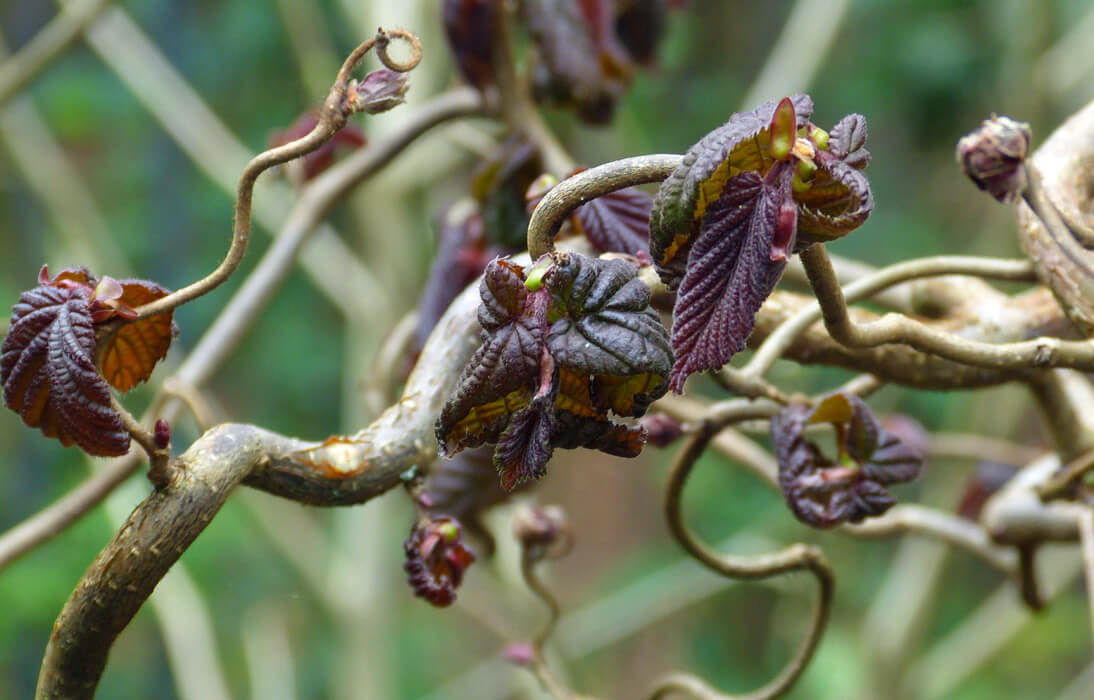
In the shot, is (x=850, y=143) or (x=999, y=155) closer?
(x=850, y=143)

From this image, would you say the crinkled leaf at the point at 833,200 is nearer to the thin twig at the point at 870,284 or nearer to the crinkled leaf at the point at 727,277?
the crinkled leaf at the point at 727,277

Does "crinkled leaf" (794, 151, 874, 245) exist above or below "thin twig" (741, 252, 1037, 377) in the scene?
above

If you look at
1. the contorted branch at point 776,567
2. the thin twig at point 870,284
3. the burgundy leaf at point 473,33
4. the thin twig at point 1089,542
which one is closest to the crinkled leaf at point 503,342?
the thin twig at point 870,284

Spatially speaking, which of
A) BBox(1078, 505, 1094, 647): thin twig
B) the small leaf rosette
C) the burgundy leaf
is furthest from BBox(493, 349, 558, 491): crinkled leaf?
the burgundy leaf

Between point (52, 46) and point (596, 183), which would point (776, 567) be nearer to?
point (596, 183)

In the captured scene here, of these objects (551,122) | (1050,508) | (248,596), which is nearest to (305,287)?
(248,596)

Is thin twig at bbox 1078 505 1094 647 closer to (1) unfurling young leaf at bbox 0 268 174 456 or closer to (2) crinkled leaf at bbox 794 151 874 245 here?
(2) crinkled leaf at bbox 794 151 874 245

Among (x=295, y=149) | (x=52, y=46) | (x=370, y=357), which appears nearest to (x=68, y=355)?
(x=295, y=149)

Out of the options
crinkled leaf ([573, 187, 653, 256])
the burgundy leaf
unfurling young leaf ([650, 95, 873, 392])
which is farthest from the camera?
the burgundy leaf
